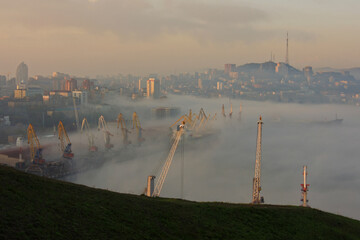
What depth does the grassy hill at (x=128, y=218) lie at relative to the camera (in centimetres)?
744

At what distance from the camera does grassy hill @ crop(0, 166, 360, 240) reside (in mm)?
7438

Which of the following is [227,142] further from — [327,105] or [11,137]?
[327,105]

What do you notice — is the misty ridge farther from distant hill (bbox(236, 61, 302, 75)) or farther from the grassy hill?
distant hill (bbox(236, 61, 302, 75))

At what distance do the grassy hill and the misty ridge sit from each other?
22.8 meters

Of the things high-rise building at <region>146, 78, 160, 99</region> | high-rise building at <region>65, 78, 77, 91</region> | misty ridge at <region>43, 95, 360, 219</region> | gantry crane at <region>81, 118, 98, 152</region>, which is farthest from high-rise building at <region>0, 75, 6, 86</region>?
high-rise building at <region>146, 78, 160, 99</region>

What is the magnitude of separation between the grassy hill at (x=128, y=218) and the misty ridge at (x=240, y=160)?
22.8 meters

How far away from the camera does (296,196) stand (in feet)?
124

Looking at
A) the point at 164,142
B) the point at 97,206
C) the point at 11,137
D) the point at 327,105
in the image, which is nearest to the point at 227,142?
the point at 164,142

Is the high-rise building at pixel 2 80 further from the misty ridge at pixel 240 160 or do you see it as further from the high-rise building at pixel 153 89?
the high-rise building at pixel 153 89

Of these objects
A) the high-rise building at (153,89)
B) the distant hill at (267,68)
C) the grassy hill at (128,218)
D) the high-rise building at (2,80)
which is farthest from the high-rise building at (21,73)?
the distant hill at (267,68)

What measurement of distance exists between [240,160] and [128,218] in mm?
45779

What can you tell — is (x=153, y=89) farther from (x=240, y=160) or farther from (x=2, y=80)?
(x=240, y=160)

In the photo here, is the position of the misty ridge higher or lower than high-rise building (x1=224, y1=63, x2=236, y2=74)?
lower

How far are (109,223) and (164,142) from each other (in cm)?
5111
